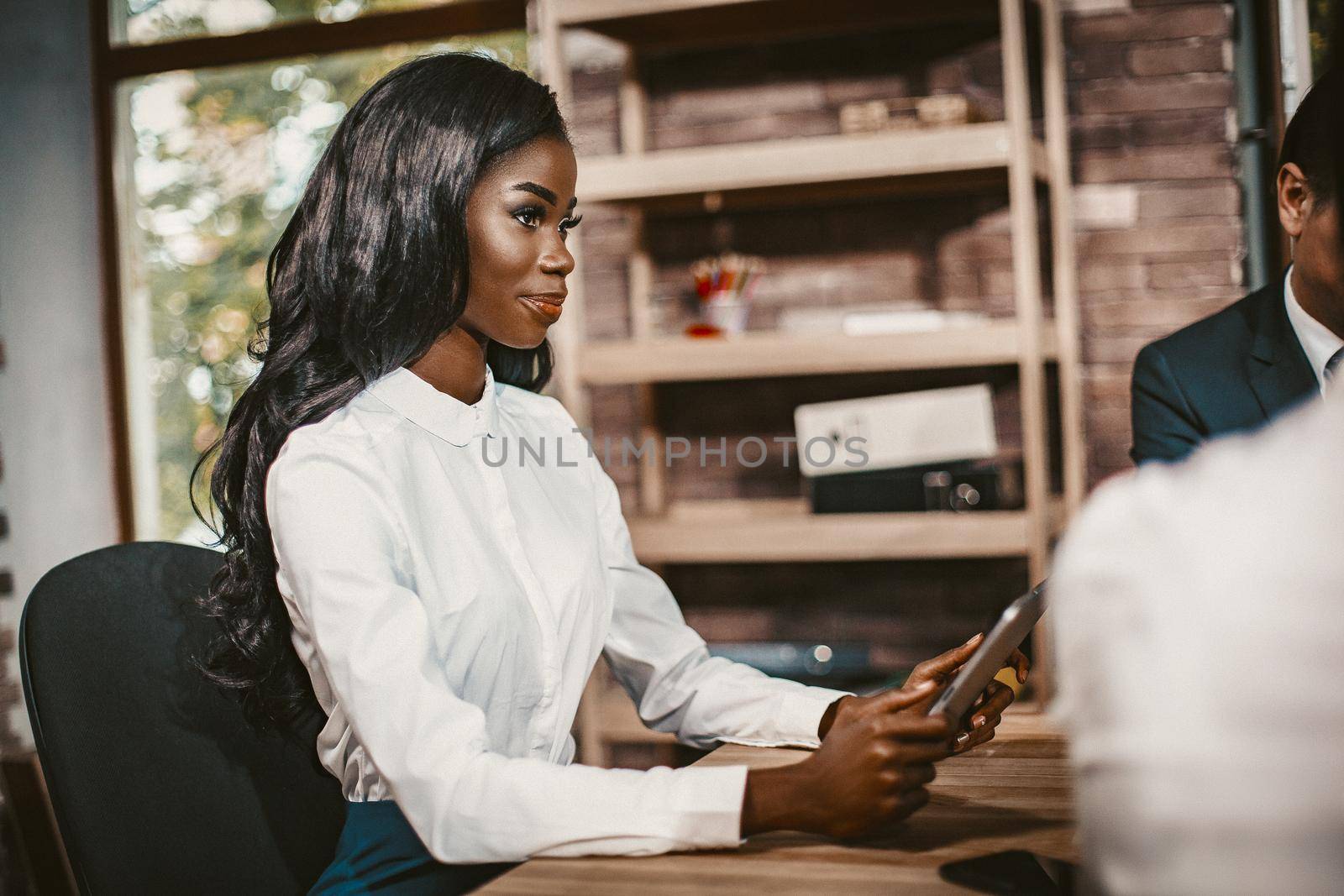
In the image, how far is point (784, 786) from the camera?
0.93 meters

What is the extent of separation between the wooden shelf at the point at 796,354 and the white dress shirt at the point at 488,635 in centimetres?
111

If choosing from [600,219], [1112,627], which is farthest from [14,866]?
[1112,627]

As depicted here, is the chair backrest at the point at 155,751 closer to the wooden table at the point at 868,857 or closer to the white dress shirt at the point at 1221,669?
the wooden table at the point at 868,857

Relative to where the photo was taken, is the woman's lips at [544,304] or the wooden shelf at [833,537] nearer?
the woman's lips at [544,304]

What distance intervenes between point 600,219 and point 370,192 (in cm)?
190

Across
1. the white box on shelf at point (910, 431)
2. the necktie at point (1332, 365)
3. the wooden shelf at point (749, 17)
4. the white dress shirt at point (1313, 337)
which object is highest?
the wooden shelf at point (749, 17)

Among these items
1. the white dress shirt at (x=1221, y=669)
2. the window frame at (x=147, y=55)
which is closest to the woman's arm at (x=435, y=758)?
the white dress shirt at (x=1221, y=669)

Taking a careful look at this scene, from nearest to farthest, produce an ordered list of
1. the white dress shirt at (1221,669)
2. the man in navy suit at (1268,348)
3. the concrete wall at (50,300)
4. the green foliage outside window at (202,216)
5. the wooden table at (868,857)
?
the white dress shirt at (1221,669), the wooden table at (868,857), the man in navy suit at (1268,348), the concrete wall at (50,300), the green foliage outside window at (202,216)

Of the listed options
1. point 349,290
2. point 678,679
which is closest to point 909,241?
point 678,679

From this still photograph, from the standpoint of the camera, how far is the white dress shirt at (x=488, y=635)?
95 cm

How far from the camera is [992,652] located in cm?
91

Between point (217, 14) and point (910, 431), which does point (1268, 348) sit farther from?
point (217, 14)

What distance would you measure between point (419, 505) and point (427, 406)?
125 millimetres

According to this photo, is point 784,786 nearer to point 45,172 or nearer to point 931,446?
point 931,446
